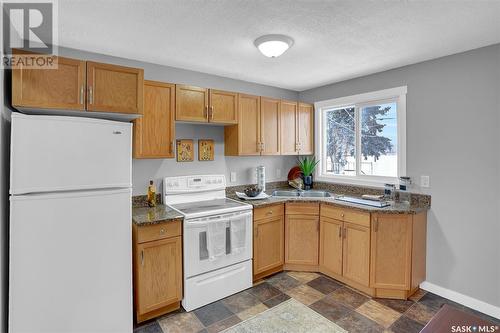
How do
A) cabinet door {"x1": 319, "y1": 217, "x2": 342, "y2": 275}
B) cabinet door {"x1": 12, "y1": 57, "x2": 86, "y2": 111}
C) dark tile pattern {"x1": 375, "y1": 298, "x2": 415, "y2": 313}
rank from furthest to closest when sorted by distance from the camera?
cabinet door {"x1": 319, "y1": 217, "x2": 342, "y2": 275}
dark tile pattern {"x1": 375, "y1": 298, "x2": 415, "y2": 313}
cabinet door {"x1": 12, "y1": 57, "x2": 86, "y2": 111}

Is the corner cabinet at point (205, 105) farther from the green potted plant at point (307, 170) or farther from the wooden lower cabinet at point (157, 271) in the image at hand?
the green potted plant at point (307, 170)

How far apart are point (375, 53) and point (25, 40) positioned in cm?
322

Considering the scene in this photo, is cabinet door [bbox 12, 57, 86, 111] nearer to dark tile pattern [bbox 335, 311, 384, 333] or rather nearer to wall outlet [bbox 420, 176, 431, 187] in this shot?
dark tile pattern [bbox 335, 311, 384, 333]

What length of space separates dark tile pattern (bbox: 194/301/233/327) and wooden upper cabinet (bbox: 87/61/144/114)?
6.35 ft

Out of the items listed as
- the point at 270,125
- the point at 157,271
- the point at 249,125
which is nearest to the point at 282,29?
the point at 249,125

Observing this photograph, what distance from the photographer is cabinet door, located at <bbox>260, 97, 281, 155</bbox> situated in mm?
3463

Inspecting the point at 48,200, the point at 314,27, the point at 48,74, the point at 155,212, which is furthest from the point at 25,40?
the point at 314,27

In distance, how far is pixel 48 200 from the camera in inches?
69.5

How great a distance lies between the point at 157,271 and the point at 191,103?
1.73m

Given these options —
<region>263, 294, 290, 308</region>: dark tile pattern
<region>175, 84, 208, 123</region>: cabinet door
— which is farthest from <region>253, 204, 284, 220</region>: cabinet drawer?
<region>175, 84, 208, 123</region>: cabinet door

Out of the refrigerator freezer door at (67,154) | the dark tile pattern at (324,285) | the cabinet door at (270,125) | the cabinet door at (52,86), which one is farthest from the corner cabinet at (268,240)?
the cabinet door at (52,86)

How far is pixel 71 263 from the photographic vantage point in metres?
1.84

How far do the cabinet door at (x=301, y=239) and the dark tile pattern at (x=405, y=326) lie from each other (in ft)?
3.52

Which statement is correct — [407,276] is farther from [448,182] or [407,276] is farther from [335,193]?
[335,193]
